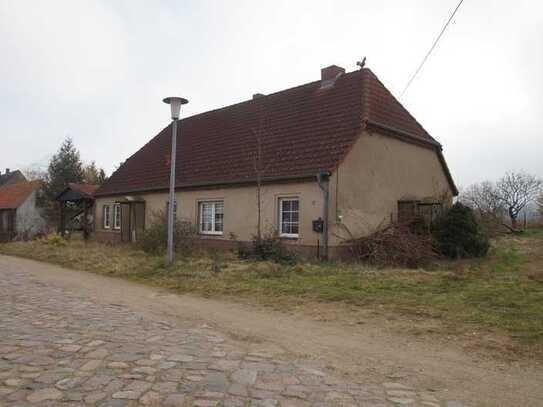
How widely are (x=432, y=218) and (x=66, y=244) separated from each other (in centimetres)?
1707

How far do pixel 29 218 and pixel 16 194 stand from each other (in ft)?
10.2

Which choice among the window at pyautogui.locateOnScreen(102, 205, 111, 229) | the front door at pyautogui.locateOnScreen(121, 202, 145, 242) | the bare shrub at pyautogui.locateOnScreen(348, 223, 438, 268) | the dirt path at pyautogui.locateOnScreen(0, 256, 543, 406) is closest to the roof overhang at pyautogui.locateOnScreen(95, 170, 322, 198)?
the front door at pyautogui.locateOnScreen(121, 202, 145, 242)

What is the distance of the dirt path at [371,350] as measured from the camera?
4.88 metres

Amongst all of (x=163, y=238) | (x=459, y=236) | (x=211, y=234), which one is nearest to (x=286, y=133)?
(x=211, y=234)

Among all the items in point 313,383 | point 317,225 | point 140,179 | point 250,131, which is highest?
point 250,131

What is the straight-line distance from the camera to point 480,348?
6137 mm

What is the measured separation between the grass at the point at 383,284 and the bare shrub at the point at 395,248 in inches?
26.3

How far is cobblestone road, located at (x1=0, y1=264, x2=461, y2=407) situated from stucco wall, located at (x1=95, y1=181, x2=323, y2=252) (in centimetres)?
929

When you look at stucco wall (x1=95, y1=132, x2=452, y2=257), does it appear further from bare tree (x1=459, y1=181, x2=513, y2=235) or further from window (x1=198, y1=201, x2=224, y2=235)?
bare tree (x1=459, y1=181, x2=513, y2=235)

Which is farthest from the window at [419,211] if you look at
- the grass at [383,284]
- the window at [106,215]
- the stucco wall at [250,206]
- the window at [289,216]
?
the window at [106,215]

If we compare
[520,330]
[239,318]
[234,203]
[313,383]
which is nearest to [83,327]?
[239,318]

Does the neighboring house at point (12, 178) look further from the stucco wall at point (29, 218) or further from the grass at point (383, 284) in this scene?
the grass at point (383, 284)

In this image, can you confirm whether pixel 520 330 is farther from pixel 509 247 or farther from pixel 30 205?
pixel 30 205

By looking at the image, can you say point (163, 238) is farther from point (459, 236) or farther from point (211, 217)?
point (459, 236)
